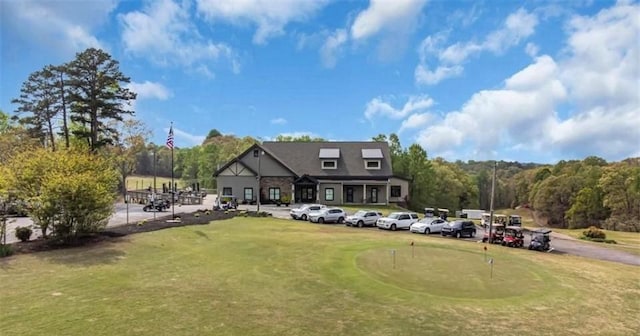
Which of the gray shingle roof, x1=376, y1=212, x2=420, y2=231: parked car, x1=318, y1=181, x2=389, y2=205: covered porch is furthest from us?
the gray shingle roof

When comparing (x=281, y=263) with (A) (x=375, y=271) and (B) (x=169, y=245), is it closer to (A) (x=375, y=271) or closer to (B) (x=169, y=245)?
(A) (x=375, y=271)

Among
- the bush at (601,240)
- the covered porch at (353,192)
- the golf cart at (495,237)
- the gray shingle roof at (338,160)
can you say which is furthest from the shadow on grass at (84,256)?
the bush at (601,240)


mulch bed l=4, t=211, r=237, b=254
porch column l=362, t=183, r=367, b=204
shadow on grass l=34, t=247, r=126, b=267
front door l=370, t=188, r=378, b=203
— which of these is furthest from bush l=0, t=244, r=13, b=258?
front door l=370, t=188, r=378, b=203

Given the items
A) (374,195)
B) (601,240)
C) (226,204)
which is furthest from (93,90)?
(601,240)

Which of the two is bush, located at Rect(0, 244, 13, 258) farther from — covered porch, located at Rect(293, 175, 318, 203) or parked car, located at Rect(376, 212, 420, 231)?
covered porch, located at Rect(293, 175, 318, 203)

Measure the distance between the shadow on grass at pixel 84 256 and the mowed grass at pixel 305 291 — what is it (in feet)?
0.28

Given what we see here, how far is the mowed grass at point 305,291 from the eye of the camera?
11.9 meters

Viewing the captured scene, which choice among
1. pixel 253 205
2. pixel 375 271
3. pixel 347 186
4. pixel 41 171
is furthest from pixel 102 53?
pixel 375 271

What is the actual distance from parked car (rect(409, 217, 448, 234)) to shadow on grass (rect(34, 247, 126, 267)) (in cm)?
2215

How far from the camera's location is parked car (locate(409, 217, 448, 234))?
109 ft

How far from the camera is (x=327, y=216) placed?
38.0 m

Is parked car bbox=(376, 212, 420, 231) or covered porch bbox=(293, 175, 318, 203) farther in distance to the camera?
covered porch bbox=(293, 175, 318, 203)

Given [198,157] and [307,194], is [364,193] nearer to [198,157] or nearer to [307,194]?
[307,194]

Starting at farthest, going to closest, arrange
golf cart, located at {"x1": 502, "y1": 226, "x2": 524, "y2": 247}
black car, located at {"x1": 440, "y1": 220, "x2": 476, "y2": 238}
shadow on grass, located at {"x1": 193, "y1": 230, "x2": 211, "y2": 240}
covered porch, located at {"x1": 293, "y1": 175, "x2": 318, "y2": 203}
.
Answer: covered porch, located at {"x1": 293, "y1": 175, "x2": 318, "y2": 203} < black car, located at {"x1": 440, "y1": 220, "x2": 476, "y2": 238} < golf cart, located at {"x1": 502, "y1": 226, "x2": 524, "y2": 247} < shadow on grass, located at {"x1": 193, "y1": 230, "x2": 211, "y2": 240}
